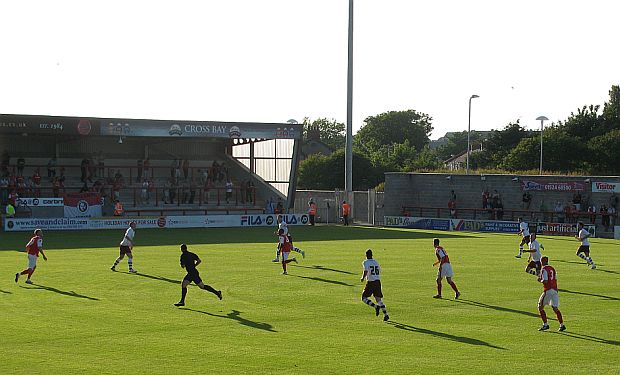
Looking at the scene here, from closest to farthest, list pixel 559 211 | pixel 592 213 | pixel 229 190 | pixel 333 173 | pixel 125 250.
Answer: pixel 125 250
pixel 592 213
pixel 559 211
pixel 229 190
pixel 333 173

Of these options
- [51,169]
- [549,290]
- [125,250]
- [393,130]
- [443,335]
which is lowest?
[443,335]

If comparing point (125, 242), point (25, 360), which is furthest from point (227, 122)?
point (25, 360)

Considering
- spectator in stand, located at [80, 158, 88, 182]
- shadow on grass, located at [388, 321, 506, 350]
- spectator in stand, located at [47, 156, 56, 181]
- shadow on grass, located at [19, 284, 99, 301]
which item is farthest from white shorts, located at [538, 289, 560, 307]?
spectator in stand, located at [47, 156, 56, 181]

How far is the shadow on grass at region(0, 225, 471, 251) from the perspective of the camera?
44.9 metres

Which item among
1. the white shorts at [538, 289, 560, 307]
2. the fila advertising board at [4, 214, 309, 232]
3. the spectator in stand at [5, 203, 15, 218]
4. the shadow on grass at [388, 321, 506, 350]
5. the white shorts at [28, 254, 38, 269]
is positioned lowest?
the shadow on grass at [388, 321, 506, 350]

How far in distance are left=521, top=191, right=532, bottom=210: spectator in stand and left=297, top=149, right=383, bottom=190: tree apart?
4452 cm

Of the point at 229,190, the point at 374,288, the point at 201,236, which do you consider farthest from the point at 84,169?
the point at 374,288

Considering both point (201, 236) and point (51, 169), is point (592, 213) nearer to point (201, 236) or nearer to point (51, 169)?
point (201, 236)

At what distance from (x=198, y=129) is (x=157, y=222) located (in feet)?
29.1

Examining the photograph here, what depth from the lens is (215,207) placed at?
64.3 metres

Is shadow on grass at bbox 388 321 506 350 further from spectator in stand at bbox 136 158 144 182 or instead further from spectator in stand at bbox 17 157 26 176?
spectator in stand at bbox 136 158 144 182

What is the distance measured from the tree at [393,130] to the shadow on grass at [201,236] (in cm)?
11000

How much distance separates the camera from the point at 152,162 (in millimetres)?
68375

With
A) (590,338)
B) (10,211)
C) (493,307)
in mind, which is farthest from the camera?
(10,211)
